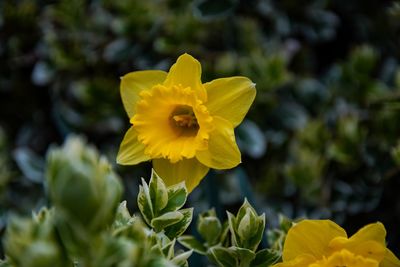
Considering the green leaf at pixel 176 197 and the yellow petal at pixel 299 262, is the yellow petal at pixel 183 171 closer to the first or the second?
the green leaf at pixel 176 197

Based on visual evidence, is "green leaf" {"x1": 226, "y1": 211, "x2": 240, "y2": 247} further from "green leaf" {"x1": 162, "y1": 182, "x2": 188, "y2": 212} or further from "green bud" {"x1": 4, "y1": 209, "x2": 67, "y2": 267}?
"green bud" {"x1": 4, "y1": 209, "x2": 67, "y2": 267}

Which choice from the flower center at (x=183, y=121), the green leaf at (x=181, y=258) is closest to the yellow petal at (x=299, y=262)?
the green leaf at (x=181, y=258)

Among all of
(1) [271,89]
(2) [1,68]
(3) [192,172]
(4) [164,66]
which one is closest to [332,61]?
(1) [271,89]

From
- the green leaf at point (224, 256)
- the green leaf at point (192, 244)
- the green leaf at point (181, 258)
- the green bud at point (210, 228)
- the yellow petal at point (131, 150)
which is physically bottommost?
the green leaf at point (192, 244)

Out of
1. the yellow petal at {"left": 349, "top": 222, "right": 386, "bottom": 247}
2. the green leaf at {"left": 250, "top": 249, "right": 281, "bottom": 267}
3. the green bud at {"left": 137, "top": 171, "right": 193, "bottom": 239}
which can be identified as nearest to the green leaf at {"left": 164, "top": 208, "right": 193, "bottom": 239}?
→ the green bud at {"left": 137, "top": 171, "right": 193, "bottom": 239}

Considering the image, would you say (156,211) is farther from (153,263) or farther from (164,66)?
(164,66)

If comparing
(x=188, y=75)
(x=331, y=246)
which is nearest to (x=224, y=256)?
(x=331, y=246)
